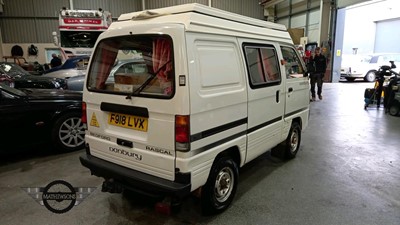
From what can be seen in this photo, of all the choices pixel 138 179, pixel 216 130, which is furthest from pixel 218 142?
pixel 138 179

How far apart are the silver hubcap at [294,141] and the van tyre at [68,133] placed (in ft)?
9.77

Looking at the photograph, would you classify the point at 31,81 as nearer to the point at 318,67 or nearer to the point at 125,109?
the point at 125,109

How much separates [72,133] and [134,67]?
2.28 metres

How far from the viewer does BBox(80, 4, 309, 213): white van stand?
2.12m

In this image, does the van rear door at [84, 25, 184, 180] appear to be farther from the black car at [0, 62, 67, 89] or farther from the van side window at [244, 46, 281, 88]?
the black car at [0, 62, 67, 89]

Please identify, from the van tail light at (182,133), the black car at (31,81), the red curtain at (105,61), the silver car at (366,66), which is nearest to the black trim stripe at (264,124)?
the van tail light at (182,133)

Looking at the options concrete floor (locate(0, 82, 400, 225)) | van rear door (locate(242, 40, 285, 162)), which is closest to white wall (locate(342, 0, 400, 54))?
concrete floor (locate(0, 82, 400, 225))

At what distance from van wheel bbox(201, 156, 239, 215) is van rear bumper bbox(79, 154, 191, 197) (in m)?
0.38

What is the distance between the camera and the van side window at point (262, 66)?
2.84m

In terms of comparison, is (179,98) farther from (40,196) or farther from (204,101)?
(40,196)

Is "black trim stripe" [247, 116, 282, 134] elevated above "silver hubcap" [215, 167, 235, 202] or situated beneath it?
elevated above

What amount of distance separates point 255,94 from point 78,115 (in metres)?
2.77

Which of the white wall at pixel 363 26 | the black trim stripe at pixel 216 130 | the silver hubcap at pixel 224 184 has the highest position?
the white wall at pixel 363 26

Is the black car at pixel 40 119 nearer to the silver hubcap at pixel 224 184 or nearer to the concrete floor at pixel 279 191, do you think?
the concrete floor at pixel 279 191
